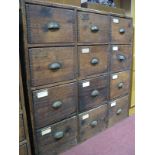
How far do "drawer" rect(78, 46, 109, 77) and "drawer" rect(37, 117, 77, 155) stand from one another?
44 cm

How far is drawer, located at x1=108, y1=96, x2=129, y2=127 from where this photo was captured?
1.93m

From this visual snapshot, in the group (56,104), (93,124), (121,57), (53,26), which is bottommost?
(93,124)

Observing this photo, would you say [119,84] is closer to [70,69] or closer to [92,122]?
[92,122]

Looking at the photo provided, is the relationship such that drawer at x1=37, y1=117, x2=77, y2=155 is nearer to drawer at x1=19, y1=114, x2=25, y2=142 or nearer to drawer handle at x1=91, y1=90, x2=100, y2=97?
drawer at x1=19, y1=114, x2=25, y2=142

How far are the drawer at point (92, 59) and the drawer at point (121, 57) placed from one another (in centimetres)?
12

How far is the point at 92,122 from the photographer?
171 cm

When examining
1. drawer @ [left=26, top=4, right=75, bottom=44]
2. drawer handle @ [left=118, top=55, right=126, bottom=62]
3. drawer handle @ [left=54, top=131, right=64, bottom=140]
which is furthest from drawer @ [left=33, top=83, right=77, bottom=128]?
drawer handle @ [left=118, top=55, right=126, bottom=62]

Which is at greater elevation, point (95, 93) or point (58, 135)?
point (95, 93)

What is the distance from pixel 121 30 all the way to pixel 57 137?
1223 millimetres

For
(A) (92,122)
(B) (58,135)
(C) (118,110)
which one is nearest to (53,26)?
(B) (58,135)

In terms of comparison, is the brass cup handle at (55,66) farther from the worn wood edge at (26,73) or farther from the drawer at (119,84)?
the drawer at (119,84)
